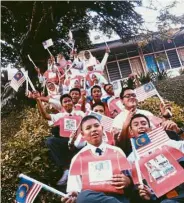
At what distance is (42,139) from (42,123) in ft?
3.00

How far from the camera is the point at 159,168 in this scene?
2420 mm

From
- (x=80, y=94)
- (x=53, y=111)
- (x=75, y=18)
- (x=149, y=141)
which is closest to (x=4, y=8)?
(x=75, y=18)

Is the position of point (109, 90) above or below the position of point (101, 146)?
above

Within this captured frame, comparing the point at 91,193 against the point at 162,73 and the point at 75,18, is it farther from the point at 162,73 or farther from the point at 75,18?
the point at 75,18

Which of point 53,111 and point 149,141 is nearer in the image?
point 149,141

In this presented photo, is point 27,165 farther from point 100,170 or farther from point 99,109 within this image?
point 100,170

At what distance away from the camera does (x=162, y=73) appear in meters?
6.04

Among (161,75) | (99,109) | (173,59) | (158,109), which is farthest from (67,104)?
(161,75)

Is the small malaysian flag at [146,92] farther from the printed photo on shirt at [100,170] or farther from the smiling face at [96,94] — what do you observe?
the printed photo on shirt at [100,170]

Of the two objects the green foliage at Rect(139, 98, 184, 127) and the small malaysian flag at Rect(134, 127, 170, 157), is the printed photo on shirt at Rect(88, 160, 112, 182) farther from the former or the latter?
the green foliage at Rect(139, 98, 184, 127)

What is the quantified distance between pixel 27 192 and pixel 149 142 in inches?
46.4

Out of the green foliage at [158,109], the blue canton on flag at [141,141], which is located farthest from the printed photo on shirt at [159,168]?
the green foliage at [158,109]

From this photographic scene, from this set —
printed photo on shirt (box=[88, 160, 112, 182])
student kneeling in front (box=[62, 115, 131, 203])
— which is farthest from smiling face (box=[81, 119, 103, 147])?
printed photo on shirt (box=[88, 160, 112, 182])

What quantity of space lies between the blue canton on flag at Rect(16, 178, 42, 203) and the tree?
567 centimetres
